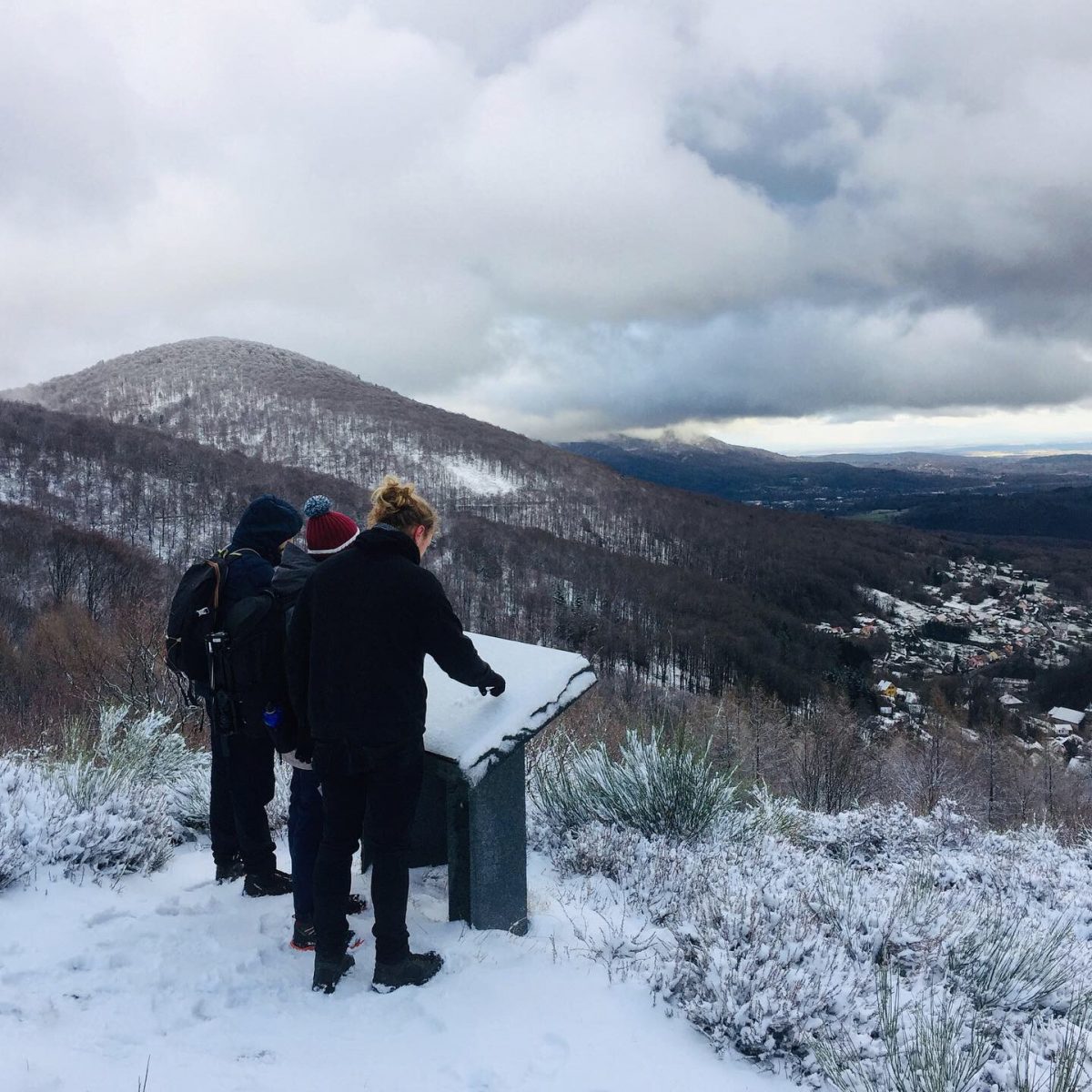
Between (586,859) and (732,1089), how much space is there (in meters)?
1.62

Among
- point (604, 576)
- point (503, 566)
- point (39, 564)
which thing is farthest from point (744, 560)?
point (39, 564)

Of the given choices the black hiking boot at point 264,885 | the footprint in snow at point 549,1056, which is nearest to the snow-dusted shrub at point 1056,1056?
the footprint in snow at point 549,1056

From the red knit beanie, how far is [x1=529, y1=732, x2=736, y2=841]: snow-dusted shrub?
2433mm

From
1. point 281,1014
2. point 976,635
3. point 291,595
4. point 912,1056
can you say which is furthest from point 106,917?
point 976,635

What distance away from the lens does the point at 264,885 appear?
10.0 feet

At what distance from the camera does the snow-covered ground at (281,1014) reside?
6.66 ft

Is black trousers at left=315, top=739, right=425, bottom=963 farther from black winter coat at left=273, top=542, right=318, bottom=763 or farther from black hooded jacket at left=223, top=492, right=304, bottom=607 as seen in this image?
black hooded jacket at left=223, top=492, right=304, bottom=607

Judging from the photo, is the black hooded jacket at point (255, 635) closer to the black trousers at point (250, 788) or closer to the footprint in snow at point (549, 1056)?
the black trousers at point (250, 788)

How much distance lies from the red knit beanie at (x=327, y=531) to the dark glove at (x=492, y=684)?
0.77m

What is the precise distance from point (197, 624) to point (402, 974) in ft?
5.09

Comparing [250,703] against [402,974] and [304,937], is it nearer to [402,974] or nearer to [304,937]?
[304,937]

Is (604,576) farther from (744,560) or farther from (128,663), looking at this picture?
(128,663)

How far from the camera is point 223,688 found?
2855mm

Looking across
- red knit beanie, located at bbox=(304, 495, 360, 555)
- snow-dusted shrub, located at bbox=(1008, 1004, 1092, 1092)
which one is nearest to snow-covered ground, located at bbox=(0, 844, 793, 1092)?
snow-dusted shrub, located at bbox=(1008, 1004, 1092, 1092)
